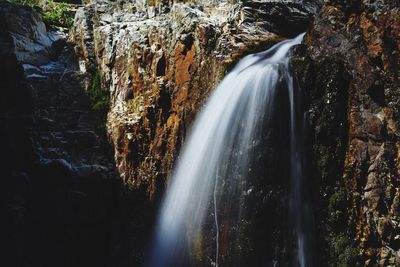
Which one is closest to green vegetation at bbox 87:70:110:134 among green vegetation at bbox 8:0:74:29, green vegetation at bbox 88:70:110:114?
green vegetation at bbox 88:70:110:114

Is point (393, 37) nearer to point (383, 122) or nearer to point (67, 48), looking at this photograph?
point (383, 122)

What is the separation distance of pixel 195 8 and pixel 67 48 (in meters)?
4.60

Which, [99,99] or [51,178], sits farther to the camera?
[99,99]

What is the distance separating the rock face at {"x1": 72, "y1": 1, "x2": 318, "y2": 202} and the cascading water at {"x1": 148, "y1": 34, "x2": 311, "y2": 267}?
0.52 meters

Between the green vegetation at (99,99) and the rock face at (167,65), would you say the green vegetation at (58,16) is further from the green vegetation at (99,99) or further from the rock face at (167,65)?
the rock face at (167,65)

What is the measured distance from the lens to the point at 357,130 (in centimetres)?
496

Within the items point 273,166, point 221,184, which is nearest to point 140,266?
point 221,184

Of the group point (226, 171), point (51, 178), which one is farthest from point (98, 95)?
point (226, 171)

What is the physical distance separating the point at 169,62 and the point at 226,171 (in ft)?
9.76

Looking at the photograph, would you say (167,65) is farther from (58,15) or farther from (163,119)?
(58,15)

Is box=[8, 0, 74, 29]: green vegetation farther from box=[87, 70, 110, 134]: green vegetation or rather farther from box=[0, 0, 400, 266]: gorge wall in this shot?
box=[87, 70, 110, 134]: green vegetation

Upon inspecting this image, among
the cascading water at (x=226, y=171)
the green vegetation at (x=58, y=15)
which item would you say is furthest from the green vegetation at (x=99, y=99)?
the green vegetation at (x=58, y=15)

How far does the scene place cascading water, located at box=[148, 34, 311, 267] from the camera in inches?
222

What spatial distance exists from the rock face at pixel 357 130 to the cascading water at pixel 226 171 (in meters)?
0.31
